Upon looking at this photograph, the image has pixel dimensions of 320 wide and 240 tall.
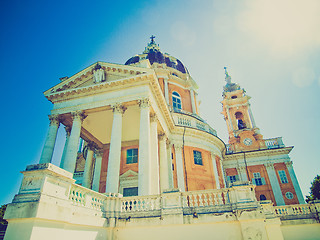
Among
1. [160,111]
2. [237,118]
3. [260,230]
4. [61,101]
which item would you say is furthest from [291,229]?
[237,118]

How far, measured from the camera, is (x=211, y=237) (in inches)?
300

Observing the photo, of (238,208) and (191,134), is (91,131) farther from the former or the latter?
(238,208)

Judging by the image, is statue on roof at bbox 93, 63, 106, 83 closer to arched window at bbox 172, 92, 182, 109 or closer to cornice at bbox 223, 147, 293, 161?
arched window at bbox 172, 92, 182, 109

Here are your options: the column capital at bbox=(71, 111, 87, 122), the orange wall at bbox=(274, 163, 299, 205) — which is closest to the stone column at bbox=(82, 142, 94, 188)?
the column capital at bbox=(71, 111, 87, 122)

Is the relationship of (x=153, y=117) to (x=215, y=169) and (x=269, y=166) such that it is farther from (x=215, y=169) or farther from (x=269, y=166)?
(x=269, y=166)

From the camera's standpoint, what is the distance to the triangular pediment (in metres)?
13.9

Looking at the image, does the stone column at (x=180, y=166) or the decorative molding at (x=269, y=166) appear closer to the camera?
the stone column at (x=180, y=166)

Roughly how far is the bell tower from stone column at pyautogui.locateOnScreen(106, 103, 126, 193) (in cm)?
2058

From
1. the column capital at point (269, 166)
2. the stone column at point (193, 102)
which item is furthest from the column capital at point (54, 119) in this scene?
the column capital at point (269, 166)

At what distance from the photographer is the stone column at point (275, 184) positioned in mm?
23348

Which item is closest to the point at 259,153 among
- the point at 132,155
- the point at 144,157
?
the point at 132,155

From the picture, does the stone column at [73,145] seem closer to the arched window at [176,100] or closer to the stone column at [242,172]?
the arched window at [176,100]

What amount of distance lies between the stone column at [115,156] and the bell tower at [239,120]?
67.5 ft

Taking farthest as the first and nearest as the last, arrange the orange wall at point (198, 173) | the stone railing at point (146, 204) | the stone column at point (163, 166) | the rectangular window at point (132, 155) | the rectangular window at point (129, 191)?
the orange wall at point (198, 173) → the rectangular window at point (132, 155) → the rectangular window at point (129, 191) → the stone column at point (163, 166) → the stone railing at point (146, 204)
